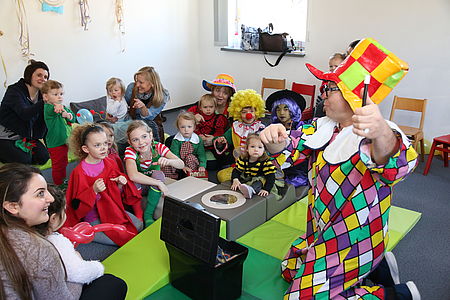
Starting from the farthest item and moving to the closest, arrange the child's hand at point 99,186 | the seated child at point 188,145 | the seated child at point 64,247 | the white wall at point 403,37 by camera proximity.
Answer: the white wall at point 403,37
the seated child at point 188,145
the child's hand at point 99,186
the seated child at point 64,247

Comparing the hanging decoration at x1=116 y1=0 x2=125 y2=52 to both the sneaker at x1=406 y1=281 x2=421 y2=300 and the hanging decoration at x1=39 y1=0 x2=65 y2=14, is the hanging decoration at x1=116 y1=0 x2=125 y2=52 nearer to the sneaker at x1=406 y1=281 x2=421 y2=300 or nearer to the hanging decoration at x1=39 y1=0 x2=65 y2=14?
the hanging decoration at x1=39 y1=0 x2=65 y2=14

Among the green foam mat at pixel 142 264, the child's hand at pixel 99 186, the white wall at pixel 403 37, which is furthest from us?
the white wall at pixel 403 37

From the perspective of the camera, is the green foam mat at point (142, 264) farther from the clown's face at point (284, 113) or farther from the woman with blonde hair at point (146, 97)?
the woman with blonde hair at point (146, 97)

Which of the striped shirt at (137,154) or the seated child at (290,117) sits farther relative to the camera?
the seated child at (290,117)

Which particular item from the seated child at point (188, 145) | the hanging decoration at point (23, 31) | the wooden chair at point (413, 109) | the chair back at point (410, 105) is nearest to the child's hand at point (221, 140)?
the seated child at point (188, 145)

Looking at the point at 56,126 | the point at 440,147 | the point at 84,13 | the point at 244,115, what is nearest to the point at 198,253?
the point at 244,115

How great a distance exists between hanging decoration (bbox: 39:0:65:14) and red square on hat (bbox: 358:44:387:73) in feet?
14.8

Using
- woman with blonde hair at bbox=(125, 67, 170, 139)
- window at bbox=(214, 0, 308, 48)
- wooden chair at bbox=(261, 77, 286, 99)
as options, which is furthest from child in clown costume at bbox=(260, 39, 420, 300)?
window at bbox=(214, 0, 308, 48)

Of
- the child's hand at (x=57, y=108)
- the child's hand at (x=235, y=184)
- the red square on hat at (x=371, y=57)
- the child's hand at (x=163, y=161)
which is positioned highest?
the red square on hat at (x=371, y=57)

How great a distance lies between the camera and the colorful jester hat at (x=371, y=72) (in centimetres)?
144

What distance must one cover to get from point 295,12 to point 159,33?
7.06 feet

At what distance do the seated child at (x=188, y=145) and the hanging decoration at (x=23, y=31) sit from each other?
2.40m

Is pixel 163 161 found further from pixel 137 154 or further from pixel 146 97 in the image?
pixel 146 97

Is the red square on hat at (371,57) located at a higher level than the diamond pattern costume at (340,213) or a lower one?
higher
